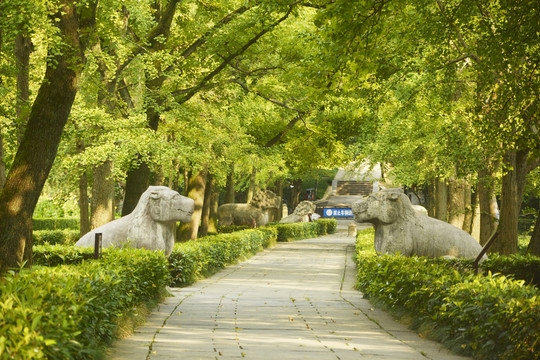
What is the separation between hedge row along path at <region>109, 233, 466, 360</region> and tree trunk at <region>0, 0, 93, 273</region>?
7.57ft

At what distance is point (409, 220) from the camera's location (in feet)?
44.0

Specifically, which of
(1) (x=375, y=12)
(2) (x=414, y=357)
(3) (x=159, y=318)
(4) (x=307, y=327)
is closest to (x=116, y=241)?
(3) (x=159, y=318)

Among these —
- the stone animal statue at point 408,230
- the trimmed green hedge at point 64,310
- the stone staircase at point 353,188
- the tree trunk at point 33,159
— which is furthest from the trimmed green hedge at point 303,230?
the trimmed green hedge at point 64,310

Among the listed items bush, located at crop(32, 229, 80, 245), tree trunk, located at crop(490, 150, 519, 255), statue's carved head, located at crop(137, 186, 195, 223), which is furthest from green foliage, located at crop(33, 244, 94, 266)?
bush, located at crop(32, 229, 80, 245)

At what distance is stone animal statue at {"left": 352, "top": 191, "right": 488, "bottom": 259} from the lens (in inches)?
520

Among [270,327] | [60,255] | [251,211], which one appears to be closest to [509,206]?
[270,327]

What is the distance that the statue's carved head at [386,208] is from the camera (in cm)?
1338

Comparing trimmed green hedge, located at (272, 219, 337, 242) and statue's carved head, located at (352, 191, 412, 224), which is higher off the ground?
statue's carved head, located at (352, 191, 412, 224)

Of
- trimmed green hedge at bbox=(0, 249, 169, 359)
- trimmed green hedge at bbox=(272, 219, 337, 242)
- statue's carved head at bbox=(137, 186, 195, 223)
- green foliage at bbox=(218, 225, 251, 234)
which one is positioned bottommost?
trimmed green hedge at bbox=(272, 219, 337, 242)

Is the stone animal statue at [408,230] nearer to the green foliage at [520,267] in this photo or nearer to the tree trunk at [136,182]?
the green foliage at [520,267]

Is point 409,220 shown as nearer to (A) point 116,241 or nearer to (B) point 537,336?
(A) point 116,241

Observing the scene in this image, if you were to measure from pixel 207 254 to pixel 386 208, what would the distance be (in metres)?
6.54

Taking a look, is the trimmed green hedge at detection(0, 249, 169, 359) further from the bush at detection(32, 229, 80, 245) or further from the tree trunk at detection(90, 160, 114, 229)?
the bush at detection(32, 229, 80, 245)

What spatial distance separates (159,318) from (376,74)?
961 centimetres
